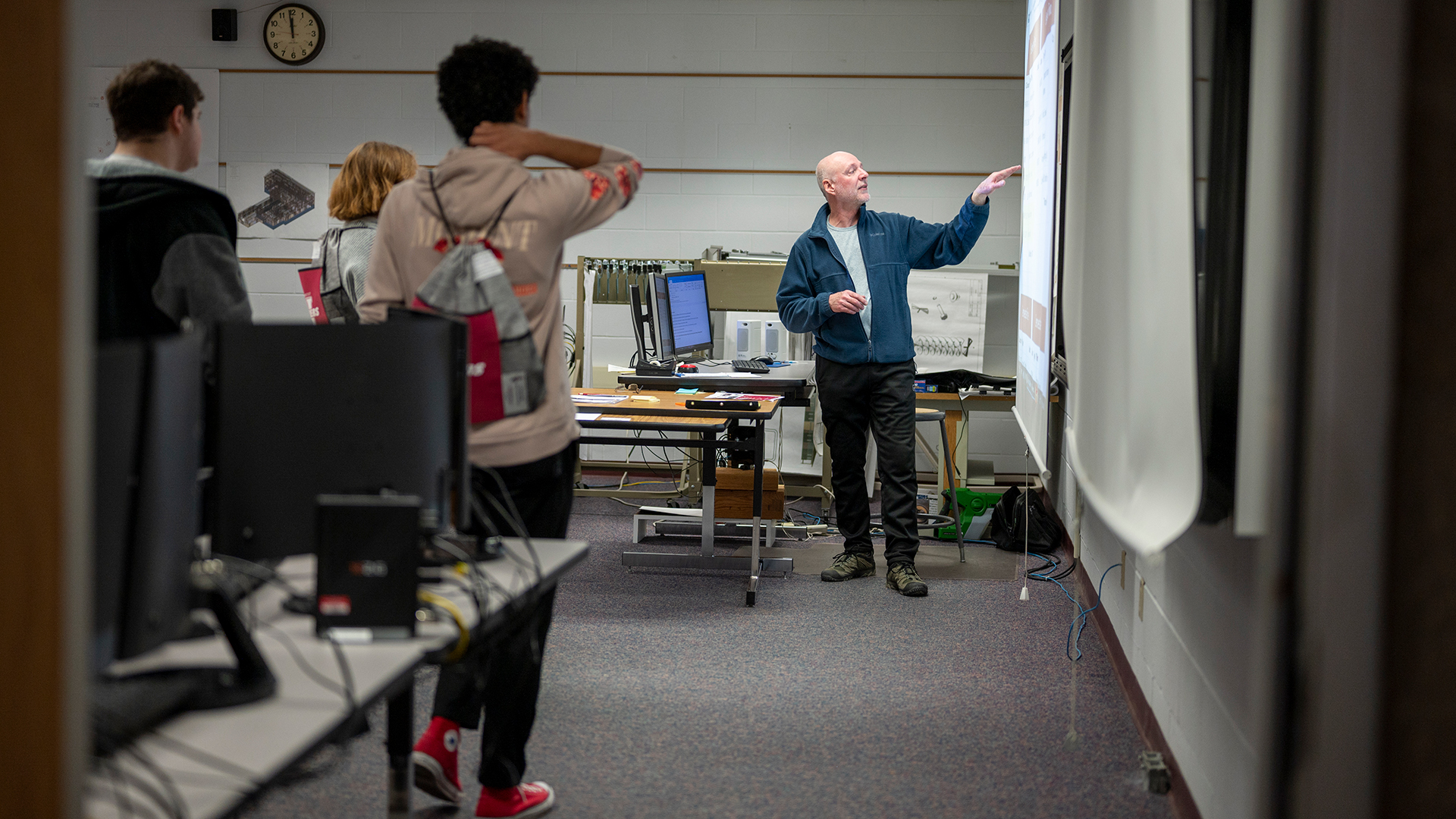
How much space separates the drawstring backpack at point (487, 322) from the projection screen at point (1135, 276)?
0.99 meters

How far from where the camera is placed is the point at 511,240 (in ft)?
6.24

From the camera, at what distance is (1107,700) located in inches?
110

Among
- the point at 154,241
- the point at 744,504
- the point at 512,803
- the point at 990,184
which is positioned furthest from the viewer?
the point at 744,504

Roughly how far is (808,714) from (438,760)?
0.95 metres

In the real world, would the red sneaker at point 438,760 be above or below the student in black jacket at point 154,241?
below

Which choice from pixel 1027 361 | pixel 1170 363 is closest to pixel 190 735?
pixel 1170 363

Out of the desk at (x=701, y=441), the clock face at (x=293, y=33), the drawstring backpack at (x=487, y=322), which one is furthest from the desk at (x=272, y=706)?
the clock face at (x=293, y=33)

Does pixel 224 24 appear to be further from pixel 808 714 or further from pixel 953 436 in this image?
pixel 808 714

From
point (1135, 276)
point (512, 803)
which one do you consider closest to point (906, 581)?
point (512, 803)

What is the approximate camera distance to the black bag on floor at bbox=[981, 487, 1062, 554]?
453 cm

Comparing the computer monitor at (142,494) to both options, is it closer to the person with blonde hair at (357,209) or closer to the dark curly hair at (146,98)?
the dark curly hair at (146,98)

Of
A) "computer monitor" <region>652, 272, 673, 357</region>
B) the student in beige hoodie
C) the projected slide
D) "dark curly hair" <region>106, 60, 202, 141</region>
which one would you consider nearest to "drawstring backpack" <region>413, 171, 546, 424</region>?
the student in beige hoodie

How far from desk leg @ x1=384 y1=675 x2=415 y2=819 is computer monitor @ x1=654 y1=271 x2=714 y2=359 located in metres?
3.03

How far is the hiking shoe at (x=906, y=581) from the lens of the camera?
3.81 meters
